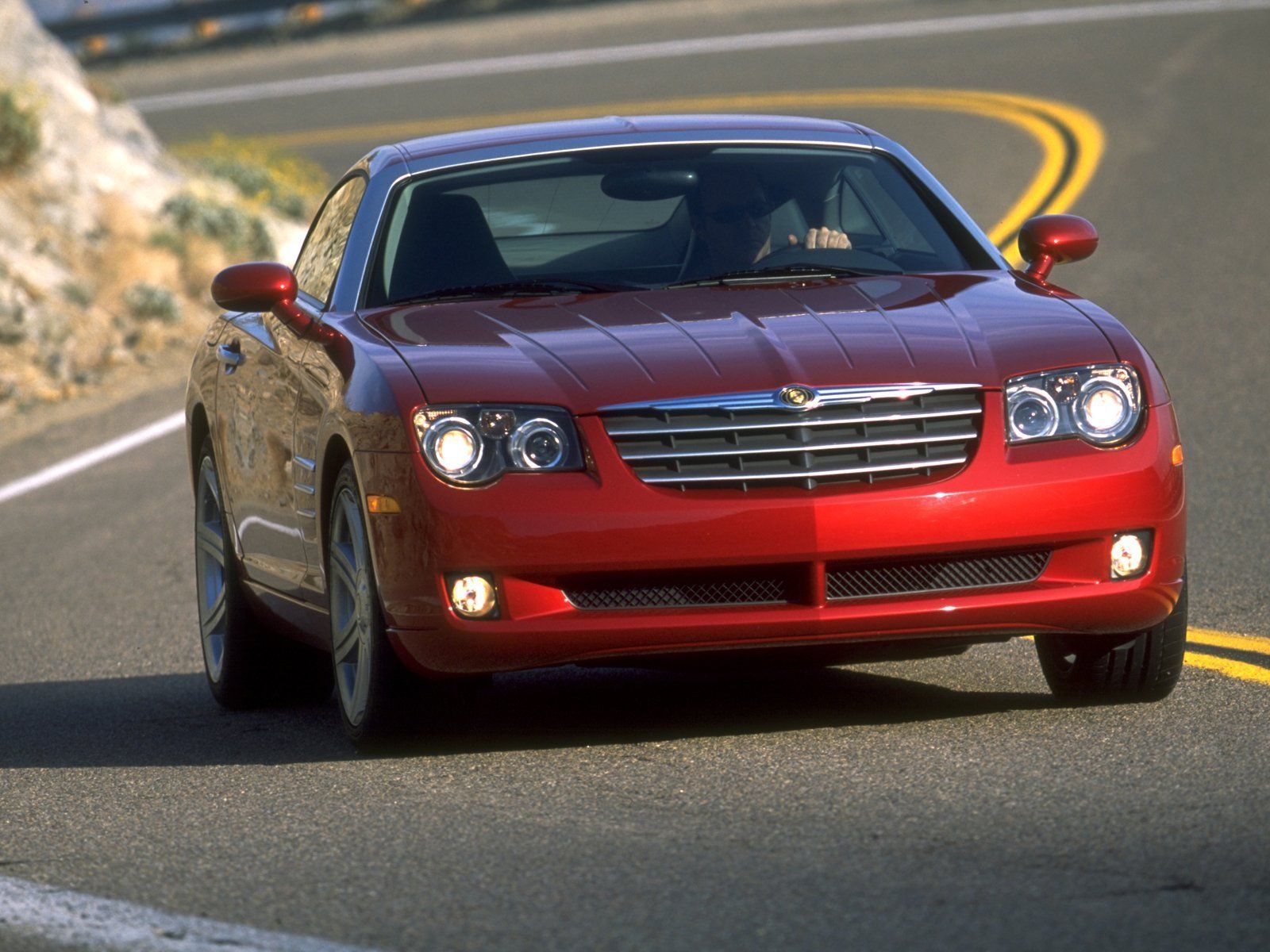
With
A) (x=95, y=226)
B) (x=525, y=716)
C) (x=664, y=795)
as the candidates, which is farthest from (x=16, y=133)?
(x=664, y=795)

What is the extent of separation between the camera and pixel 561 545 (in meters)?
5.77

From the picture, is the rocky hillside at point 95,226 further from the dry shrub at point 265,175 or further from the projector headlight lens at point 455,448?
A: the projector headlight lens at point 455,448

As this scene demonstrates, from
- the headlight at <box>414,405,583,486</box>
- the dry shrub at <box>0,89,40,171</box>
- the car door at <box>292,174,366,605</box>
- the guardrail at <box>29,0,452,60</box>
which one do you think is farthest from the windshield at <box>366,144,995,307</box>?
the guardrail at <box>29,0,452,60</box>

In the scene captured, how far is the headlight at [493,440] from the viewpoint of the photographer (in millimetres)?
5840

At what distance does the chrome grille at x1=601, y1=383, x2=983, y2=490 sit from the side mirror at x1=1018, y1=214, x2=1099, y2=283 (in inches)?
61.9

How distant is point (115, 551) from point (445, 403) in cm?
601

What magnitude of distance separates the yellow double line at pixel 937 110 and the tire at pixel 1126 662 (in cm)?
1173

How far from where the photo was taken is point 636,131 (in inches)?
303

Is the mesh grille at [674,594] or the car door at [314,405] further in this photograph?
the car door at [314,405]

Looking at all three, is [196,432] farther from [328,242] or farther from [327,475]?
[327,475]

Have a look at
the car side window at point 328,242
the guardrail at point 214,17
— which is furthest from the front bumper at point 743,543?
the guardrail at point 214,17

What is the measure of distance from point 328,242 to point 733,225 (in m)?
1.44

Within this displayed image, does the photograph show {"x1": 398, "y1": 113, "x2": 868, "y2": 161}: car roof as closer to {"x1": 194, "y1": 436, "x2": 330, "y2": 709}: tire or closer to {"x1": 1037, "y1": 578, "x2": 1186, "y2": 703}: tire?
{"x1": 194, "y1": 436, "x2": 330, "y2": 709}: tire

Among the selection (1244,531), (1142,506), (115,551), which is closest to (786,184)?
(1142,506)
